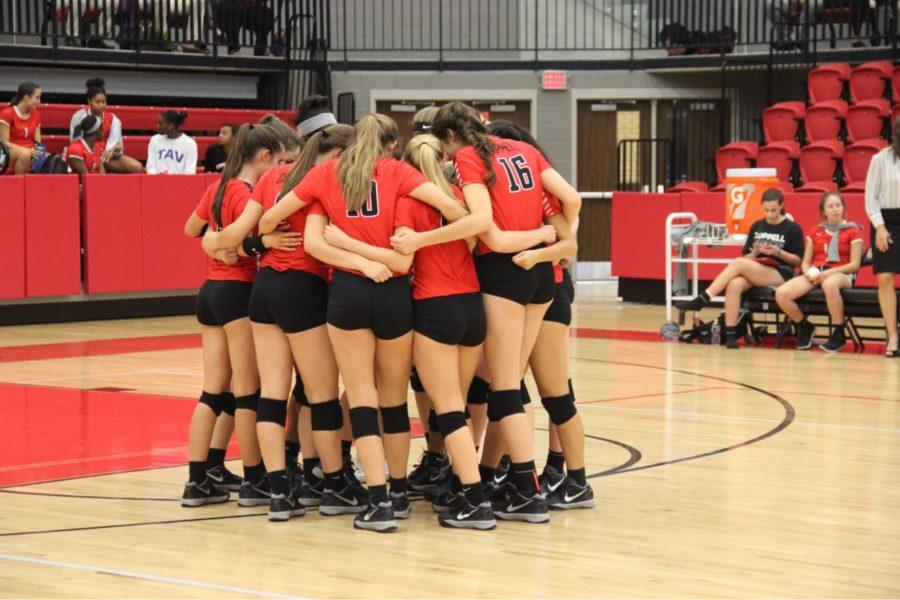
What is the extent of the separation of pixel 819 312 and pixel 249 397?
756 centimetres

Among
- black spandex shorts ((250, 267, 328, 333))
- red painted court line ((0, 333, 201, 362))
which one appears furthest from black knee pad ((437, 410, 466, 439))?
red painted court line ((0, 333, 201, 362))

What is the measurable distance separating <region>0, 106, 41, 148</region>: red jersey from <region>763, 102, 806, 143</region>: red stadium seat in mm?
9194

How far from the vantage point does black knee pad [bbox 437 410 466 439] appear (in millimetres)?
5328

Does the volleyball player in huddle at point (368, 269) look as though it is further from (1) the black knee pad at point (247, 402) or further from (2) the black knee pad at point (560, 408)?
(2) the black knee pad at point (560, 408)

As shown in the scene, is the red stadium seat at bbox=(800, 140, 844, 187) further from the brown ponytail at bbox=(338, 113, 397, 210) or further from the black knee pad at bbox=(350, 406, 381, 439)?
the black knee pad at bbox=(350, 406, 381, 439)

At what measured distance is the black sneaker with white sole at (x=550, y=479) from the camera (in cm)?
587

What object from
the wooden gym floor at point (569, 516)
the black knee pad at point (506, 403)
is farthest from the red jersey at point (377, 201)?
the wooden gym floor at point (569, 516)

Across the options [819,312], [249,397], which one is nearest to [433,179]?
[249,397]

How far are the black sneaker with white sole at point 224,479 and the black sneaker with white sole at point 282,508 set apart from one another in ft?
1.61

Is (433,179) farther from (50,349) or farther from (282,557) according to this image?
(50,349)

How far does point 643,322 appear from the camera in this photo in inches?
583

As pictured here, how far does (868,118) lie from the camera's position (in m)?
17.1

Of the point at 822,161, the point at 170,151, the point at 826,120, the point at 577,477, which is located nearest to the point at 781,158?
the point at 822,161

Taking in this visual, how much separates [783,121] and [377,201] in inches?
536
